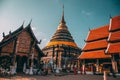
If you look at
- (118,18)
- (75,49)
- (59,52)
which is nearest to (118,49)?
(118,18)

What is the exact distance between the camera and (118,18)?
23453 mm

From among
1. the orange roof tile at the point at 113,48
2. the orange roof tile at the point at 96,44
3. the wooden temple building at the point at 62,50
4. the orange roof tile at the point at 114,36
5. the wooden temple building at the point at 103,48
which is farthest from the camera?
the wooden temple building at the point at 62,50

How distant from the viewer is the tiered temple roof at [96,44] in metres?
23.1

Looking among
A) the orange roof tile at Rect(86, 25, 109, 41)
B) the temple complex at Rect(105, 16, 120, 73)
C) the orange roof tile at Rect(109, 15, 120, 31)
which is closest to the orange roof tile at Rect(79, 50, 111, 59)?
the temple complex at Rect(105, 16, 120, 73)

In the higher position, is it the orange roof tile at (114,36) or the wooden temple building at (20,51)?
the orange roof tile at (114,36)

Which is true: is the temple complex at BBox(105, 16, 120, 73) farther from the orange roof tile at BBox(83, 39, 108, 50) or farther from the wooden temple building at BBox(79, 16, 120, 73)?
the orange roof tile at BBox(83, 39, 108, 50)

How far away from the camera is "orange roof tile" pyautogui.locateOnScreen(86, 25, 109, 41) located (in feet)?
82.0

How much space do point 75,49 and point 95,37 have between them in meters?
17.0

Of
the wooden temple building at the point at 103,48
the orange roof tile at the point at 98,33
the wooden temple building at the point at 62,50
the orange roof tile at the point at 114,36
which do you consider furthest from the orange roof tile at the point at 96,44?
the wooden temple building at the point at 62,50

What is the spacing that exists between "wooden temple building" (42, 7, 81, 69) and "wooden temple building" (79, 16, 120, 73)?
913cm

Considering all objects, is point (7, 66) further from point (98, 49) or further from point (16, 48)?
point (98, 49)

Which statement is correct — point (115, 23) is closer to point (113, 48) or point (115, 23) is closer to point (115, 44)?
point (115, 44)

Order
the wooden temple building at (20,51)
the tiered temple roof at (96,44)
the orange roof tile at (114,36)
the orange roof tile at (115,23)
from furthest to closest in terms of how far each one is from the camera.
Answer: the tiered temple roof at (96,44) < the orange roof tile at (115,23) < the orange roof tile at (114,36) < the wooden temple building at (20,51)

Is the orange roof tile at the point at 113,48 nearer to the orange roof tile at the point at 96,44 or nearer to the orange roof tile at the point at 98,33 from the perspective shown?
the orange roof tile at the point at 96,44
